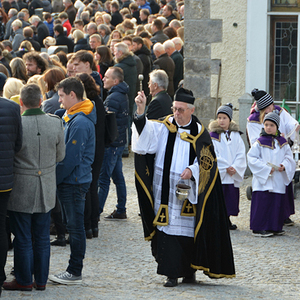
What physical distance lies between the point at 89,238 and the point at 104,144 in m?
1.10

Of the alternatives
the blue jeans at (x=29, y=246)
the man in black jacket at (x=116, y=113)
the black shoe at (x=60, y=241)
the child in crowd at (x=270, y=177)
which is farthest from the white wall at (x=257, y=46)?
the blue jeans at (x=29, y=246)

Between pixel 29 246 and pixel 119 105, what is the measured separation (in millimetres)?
3120

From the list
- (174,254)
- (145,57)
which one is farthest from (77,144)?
(145,57)

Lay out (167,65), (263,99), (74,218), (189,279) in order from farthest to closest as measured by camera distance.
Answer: (167,65) < (263,99) < (189,279) < (74,218)

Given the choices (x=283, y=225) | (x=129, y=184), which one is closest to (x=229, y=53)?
(x=129, y=184)

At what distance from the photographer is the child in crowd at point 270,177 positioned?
25.0 feet

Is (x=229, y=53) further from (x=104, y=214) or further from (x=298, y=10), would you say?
(x=104, y=214)

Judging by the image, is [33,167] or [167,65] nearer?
[33,167]

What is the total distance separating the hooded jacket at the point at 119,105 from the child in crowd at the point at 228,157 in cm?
113

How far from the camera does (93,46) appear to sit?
13.0 metres

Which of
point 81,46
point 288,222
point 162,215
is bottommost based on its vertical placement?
point 288,222

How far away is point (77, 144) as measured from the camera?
5.48 meters

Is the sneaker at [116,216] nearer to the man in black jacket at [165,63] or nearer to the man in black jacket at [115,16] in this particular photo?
the man in black jacket at [165,63]

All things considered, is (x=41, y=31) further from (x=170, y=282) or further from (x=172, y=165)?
(x=170, y=282)
